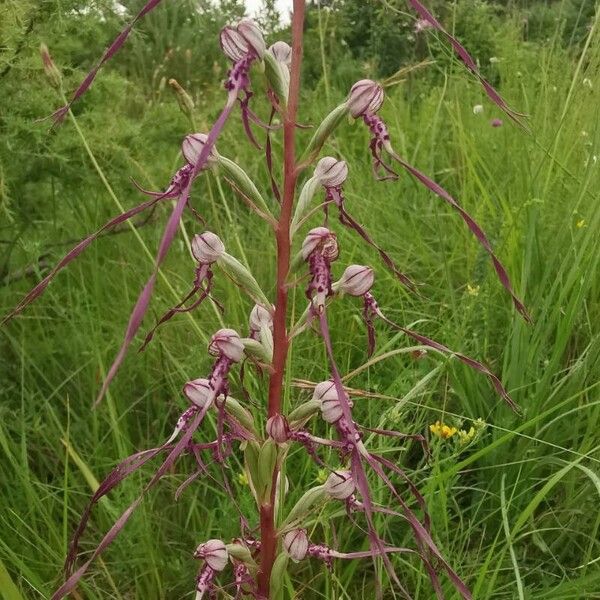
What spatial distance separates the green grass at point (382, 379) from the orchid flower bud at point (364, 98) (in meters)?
0.38

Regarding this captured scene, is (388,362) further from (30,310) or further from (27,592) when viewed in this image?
(30,310)

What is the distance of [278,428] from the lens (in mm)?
1156

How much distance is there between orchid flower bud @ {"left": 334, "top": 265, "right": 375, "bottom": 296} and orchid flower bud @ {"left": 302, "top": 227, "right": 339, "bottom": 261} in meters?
0.10

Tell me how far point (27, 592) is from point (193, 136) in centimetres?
110

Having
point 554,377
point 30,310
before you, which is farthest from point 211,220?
point 554,377

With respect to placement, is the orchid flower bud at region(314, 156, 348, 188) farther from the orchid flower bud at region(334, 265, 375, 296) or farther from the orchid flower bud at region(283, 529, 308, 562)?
the orchid flower bud at region(283, 529, 308, 562)

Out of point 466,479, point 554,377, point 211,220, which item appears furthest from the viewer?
point 211,220

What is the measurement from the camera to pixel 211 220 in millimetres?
3084

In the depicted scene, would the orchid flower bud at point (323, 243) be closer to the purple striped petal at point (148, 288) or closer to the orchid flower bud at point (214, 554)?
the purple striped petal at point (148, 288)

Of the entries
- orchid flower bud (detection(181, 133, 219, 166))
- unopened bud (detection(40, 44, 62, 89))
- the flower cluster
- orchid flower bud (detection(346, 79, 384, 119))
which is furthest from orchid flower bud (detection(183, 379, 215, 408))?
unopened bud (detection(40, 44, 62, 89))

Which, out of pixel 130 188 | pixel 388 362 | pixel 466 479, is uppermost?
pixel 130 188

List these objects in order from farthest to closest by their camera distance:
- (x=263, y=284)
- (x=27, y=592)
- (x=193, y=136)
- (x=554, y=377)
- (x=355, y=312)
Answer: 1. (x=263, y=284)
2. (x=355, y=312)
3. (x=554, y=377)
4. (x=27, y=592)
5. (x=193, y=136)

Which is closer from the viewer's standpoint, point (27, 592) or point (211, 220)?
point (27, 592)

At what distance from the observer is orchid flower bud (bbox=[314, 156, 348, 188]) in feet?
3.71
